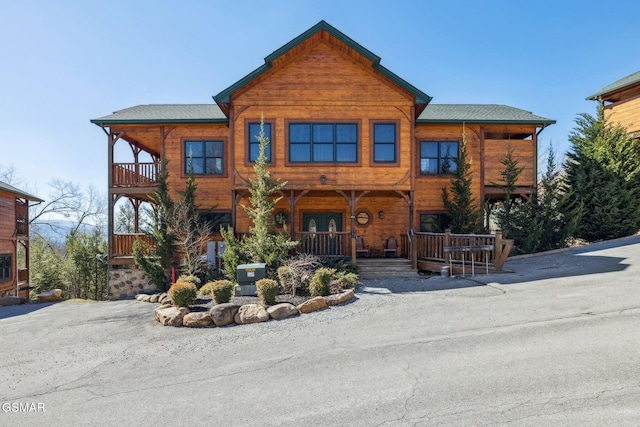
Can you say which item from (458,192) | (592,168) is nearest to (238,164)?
(458,192)

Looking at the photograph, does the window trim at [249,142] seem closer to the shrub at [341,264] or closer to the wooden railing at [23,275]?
the shrub at [341,264]

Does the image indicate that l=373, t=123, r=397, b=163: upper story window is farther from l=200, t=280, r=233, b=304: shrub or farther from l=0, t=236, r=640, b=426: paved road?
l=200, t=280, r=233, b=304: shrub

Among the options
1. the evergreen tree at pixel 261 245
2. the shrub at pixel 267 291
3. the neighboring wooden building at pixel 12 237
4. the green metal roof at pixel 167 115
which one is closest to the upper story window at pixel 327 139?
the evergreen tree at pixel 261 245

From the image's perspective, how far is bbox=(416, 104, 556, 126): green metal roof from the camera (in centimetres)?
1576

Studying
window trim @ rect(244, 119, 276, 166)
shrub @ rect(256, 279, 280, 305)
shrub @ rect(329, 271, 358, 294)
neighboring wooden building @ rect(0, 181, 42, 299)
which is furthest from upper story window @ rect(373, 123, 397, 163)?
neighboring wooden building @ rect(0, 181, 42, 299)

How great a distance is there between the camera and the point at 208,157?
15602mm

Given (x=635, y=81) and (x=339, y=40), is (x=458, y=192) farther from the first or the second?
(x=635, y=81)

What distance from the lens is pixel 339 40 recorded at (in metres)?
13.2

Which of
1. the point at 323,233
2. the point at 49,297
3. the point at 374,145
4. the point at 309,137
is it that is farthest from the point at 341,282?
the point at 49,297

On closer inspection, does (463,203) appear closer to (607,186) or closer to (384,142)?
(384,142)

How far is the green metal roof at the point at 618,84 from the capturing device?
780 inches

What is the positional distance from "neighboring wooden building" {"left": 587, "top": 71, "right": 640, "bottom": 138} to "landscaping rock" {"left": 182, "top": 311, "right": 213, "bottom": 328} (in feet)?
75.1

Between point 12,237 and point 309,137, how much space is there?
1952 centimetres

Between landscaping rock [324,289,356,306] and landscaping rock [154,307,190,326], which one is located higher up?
landscaping rock [324,289,356,306]
